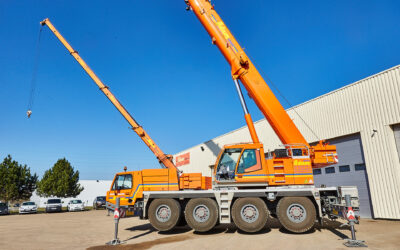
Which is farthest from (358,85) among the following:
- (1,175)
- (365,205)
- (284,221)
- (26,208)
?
(1,175)

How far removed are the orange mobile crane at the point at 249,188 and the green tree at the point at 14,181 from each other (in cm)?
3744

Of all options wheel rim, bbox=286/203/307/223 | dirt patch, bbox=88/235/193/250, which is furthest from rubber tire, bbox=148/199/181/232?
wheel rim, bbox=286/203/307/223

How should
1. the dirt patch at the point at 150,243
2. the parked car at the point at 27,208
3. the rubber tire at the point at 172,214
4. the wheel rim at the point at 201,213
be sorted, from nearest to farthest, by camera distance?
the dirt patch at the point at 150,243 → the wheel rim at the point at 201,213 → the rubber tire at the point at 172,214 → the parked car at the point at 27,208

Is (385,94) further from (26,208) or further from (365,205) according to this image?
(26,208)

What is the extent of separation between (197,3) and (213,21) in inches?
60.1

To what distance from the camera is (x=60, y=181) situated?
142 ft

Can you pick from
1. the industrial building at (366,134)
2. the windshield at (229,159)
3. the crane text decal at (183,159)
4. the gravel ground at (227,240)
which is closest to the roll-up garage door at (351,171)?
the industrial building at (366,134)

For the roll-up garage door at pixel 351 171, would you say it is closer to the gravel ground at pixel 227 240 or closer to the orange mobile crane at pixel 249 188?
the gravel ground at pixel 227 240

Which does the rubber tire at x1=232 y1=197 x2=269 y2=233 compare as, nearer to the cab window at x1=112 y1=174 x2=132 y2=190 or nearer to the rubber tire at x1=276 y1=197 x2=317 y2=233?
the rubber tire at x1=276 y1=197 x2=317 y2=233

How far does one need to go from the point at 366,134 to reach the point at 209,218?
9.86 metres

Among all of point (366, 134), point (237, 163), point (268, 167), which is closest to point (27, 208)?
point (237, 163)

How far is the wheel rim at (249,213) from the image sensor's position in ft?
31.9

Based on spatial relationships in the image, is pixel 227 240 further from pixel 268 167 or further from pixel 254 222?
pixel 268 167

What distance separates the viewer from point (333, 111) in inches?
604
